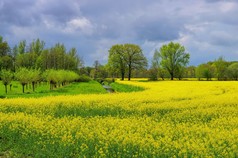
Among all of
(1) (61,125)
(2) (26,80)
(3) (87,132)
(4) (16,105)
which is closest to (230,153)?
(3) (87,132)

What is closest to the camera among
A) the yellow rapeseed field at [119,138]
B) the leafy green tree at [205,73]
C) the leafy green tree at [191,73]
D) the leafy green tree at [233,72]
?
the yellow rapeseed field at [119,138]

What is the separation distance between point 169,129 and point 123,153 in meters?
3.90

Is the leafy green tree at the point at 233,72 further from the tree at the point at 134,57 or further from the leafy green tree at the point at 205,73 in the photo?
the tree at the point at 134,57

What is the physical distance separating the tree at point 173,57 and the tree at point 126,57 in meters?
6.11

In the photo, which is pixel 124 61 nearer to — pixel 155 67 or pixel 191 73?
pixel 155 67

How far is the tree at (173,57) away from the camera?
341 feet

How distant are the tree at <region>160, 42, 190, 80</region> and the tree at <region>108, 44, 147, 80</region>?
611 cm

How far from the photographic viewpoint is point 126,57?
106 m

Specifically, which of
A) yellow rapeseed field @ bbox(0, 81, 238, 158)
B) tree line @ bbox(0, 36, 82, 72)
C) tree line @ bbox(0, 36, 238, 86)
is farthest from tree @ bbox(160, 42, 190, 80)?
yellow rapeseed field @ bbox(0, 81, 238, 158)

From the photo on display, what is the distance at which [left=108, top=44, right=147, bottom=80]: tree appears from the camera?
345 ft

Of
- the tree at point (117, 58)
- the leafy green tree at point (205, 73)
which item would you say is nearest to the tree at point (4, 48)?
the tree at point (117, 58)

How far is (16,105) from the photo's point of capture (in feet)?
80.1

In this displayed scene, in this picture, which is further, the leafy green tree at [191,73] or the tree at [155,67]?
the leafy green tree at [191,73]

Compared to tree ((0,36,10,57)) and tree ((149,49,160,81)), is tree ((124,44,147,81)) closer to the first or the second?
tree ((149,49,160,81))
